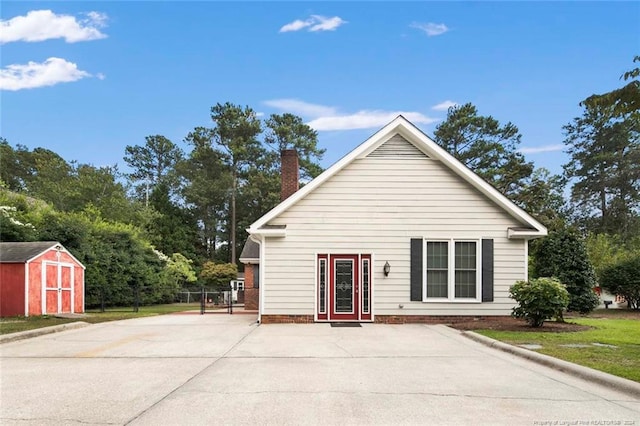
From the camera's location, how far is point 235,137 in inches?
2137

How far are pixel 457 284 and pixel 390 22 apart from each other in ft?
27.2

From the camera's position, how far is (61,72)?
36.6m

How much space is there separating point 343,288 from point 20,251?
40.0 ft

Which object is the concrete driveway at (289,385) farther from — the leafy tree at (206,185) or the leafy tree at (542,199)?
the leafy tree at (206,185)

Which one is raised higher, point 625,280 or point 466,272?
point 466,272

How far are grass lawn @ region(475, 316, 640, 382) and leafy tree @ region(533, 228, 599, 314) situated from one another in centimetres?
254

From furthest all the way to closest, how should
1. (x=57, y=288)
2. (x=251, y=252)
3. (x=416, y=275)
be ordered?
1. (x=251, y=252)
2. (x=57, y=288)
3. (x=416, y=275)

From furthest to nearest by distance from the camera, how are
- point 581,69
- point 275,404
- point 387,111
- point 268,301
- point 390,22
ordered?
point 387,111 < point 581,69 < point 390,22 < point 268,301 < point 275,404

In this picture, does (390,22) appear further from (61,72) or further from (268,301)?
(61,72)

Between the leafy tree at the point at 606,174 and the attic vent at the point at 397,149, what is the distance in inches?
1383

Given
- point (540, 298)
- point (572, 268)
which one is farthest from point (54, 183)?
point (540, 298)

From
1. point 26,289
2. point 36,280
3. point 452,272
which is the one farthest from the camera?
point 36,280

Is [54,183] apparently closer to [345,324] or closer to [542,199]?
[345,324]

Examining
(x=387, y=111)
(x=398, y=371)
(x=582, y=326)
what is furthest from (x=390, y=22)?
(x=387, y=111)
